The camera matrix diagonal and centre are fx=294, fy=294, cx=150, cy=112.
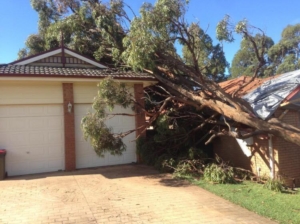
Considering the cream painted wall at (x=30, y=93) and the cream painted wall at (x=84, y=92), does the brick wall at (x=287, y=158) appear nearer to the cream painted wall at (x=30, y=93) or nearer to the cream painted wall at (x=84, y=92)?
the cream painted wall at (x=84, y=92)

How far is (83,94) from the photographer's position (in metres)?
11.1

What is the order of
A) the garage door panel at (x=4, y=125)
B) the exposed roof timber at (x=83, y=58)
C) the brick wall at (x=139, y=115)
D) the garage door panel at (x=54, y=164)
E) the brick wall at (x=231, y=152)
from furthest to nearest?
→ 1. the exposed roof timber at (x=83, y=58)
2. the brick wall at (x=139, y=115)
3. the garage door panel at (x=54, y=164)
4. the brick wall at (x=231, y=152)
5. the garage door panel at (x=4, y=125)

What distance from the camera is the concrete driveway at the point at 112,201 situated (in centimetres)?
579

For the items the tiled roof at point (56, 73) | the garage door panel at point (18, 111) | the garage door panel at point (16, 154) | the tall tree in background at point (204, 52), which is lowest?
the garage door panel at point (16, 154)

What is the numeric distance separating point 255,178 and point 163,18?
5.82 m

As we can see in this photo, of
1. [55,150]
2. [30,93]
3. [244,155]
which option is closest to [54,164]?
[55,150]

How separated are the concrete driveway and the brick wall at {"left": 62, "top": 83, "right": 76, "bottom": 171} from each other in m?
1.00

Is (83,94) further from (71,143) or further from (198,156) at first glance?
(198,156)

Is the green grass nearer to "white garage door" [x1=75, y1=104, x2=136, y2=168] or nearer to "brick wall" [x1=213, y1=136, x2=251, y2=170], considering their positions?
"brick wall" [x1=213, y1=136, x2=251, y2=170]

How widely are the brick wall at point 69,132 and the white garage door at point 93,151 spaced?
25 centimetres

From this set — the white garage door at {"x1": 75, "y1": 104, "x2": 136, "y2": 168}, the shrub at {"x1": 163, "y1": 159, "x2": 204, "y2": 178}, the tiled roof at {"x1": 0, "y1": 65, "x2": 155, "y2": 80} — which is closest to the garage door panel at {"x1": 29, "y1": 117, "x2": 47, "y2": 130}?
the white garage door at {"x1": 75, "y1": 104, "x2": 136, "y2": 168}

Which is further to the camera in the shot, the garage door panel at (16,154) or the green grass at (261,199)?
the garage door panel at (16,154)

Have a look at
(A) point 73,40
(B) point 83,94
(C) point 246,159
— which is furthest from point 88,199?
(A) point 73,40

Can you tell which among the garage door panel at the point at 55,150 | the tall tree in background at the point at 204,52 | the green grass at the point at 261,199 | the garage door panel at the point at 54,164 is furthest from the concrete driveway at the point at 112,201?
the tall tree in background at the point at 204,52
